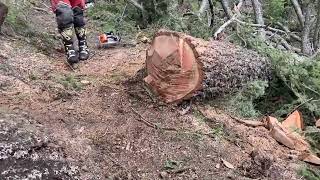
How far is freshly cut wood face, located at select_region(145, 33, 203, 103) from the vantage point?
3.88 m

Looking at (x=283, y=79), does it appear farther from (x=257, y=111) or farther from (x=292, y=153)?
(x=292, y=153)

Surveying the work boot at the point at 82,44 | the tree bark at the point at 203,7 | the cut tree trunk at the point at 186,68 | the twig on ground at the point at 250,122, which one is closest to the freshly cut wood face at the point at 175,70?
the cut tree trunk at the point at 186,68

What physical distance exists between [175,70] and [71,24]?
138 cm

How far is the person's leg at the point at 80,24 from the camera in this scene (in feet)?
15.9

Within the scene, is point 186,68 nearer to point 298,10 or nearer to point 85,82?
point 85,82

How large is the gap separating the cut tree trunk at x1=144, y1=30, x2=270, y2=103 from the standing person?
0.98m

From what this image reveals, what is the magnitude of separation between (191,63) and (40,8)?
379 centimetres

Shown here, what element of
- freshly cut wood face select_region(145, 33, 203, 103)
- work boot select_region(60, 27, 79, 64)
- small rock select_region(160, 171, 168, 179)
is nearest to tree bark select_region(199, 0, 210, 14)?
work boot select_region(60, 27, 79, 64)

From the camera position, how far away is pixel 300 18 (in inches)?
263

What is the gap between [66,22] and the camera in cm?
462

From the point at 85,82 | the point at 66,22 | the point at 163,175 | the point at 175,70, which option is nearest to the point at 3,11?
the point at 66,22

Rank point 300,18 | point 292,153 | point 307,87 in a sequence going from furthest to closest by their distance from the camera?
point 300,18 → point 307,87 → point 292,153

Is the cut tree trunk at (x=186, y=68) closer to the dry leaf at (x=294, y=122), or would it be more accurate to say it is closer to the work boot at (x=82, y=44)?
the dry leaf at (x=294, y=122)

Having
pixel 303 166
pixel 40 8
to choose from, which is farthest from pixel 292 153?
pixel 40 8
